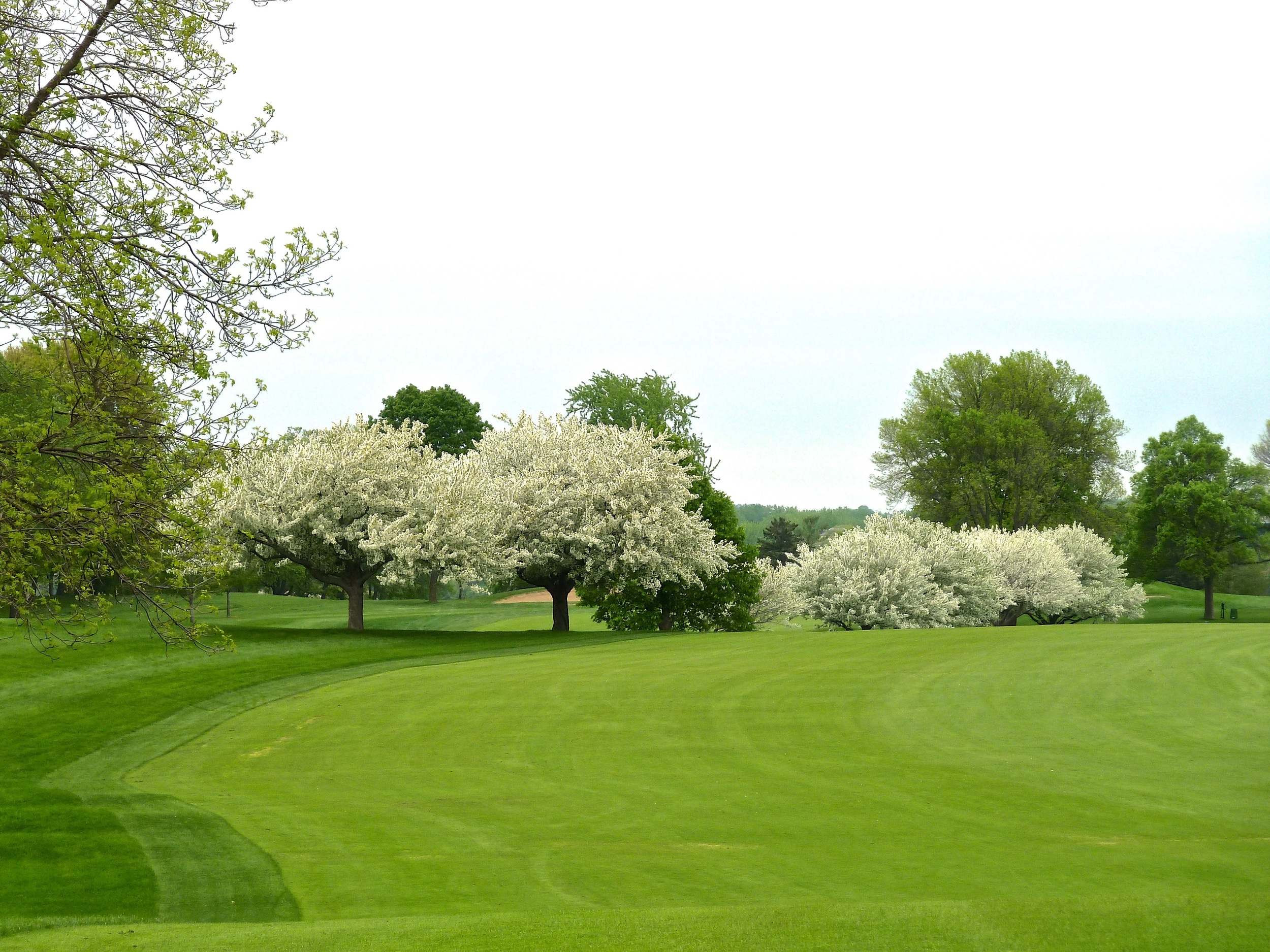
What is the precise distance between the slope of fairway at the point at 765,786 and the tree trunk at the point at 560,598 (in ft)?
45.2

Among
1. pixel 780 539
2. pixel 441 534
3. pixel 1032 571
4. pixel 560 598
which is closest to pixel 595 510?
pixel 560 598

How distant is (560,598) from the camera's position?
1731 inches

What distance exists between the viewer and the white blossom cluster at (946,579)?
49562mm

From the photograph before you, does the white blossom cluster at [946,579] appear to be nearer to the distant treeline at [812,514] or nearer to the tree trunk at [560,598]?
the tree trunk at [560,598]

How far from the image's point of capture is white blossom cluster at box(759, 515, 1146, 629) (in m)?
49.6

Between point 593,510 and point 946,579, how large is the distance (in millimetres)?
21527

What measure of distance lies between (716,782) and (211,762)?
319 inches

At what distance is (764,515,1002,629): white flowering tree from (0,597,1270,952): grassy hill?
19.6 meters

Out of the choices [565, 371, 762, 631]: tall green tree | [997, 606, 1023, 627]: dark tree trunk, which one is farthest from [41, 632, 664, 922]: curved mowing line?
[997, 606, 1023, 627]: dark tree trunk

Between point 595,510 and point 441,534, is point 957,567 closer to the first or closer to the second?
point 595,510

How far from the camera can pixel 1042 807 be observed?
1365 centimetres

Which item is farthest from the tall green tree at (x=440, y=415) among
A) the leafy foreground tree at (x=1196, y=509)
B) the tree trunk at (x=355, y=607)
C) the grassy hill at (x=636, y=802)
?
the grassy hill at (x=636, y=802)

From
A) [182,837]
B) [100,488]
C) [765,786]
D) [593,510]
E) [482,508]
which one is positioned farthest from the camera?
[593,510]

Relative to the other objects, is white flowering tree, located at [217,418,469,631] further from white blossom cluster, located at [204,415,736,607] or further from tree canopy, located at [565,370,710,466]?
tree canopy, located at [565,370,710,466]
